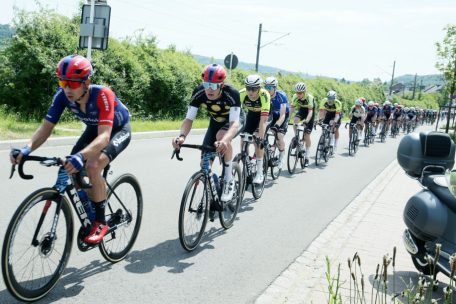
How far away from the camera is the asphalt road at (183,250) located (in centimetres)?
415

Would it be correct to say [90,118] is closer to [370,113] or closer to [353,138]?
[353,138]

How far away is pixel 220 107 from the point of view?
6.12 metres

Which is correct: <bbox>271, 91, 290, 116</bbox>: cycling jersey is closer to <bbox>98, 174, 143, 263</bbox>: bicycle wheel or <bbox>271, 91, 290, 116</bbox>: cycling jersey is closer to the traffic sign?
<bbox>98, 174, 143, 263</bbox>: bicycle wheel

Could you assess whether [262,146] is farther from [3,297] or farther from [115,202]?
[3,297]

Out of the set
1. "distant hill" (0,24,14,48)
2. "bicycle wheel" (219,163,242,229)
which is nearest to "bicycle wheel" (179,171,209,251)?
"bicycle wheel" (219,163,242,229)

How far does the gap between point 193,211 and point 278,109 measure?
5345 mm

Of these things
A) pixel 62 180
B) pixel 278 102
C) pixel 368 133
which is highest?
pixel 278 102

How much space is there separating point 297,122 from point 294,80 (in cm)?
2853

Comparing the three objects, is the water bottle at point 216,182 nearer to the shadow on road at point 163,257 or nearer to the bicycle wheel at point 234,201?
the bicycle wheel at point 234,201

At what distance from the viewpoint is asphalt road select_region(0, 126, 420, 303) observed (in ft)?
13.6

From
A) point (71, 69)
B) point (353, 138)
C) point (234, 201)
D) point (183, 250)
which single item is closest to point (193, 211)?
point (183, 250)

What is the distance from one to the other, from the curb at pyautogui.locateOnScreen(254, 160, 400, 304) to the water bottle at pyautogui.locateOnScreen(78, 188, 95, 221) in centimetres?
167

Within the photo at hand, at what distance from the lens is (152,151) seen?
41.6 ft

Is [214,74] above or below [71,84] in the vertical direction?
above
